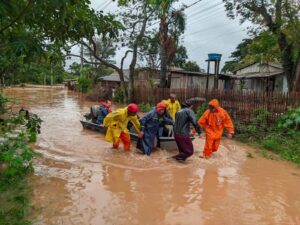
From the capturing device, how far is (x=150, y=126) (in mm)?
8750

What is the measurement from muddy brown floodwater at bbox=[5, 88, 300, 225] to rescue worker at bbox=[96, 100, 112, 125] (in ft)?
6.57

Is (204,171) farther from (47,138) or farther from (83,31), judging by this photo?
(47,138)

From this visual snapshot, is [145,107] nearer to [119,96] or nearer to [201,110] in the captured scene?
[119,96]

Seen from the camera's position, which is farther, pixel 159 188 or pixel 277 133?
pixel 277 133

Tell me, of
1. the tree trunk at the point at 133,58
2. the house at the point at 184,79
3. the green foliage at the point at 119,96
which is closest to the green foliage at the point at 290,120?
the tree trunk at the point at 133,58

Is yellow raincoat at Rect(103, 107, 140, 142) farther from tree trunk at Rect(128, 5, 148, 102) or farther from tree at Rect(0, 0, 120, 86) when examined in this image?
tree trunk at Rect(128, 5, 148, 102)

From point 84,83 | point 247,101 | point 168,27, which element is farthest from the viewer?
point 84,83

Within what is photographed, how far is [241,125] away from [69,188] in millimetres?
8156

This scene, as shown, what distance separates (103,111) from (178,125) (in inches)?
176

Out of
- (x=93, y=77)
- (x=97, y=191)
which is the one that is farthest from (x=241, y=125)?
(x=93, y=77)

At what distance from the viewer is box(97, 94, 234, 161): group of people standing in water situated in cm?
823

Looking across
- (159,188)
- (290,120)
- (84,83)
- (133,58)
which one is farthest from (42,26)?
(84,83)

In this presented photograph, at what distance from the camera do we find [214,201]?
6188mm

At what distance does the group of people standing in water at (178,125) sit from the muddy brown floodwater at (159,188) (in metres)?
0.35
